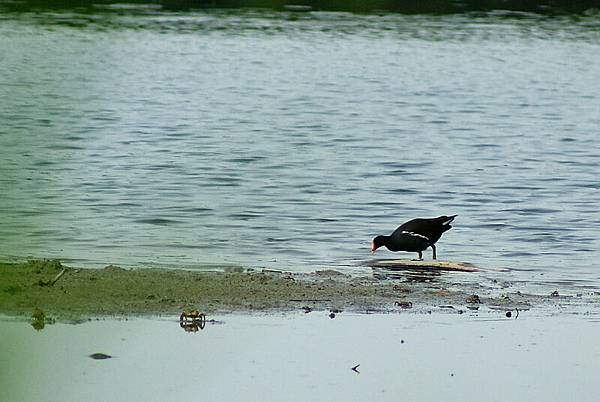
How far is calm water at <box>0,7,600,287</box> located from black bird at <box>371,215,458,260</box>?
279 millimetres

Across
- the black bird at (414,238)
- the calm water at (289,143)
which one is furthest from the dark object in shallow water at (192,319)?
the black bird at (414,238)

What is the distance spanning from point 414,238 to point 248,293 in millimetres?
2481

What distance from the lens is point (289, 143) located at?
50.2 ft

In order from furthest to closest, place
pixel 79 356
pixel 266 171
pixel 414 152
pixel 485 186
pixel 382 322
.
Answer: pixel 414 152 → pixel 485 186 → pixel 266 171 → pixel 382 322 → pixel 79 356

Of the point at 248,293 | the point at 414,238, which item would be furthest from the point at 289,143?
the point at 248,293

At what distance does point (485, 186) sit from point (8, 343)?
12969 millimetres

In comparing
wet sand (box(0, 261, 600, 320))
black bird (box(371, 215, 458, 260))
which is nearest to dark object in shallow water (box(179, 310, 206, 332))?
wet sand (box(0, 261, 600, 320))

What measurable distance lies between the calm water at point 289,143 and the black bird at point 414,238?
0.28 meters

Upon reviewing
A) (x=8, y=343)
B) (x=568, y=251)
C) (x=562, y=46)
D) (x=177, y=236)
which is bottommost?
(x=562, y=46)

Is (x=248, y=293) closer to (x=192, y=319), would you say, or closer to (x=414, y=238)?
(x=192, y=319)

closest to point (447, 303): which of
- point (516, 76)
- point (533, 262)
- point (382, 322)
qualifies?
point (382, 322)

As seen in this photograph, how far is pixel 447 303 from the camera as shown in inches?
290

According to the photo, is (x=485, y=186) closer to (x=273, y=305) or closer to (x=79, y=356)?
(x=273, y=305)

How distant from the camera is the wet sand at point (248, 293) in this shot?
681 cm
